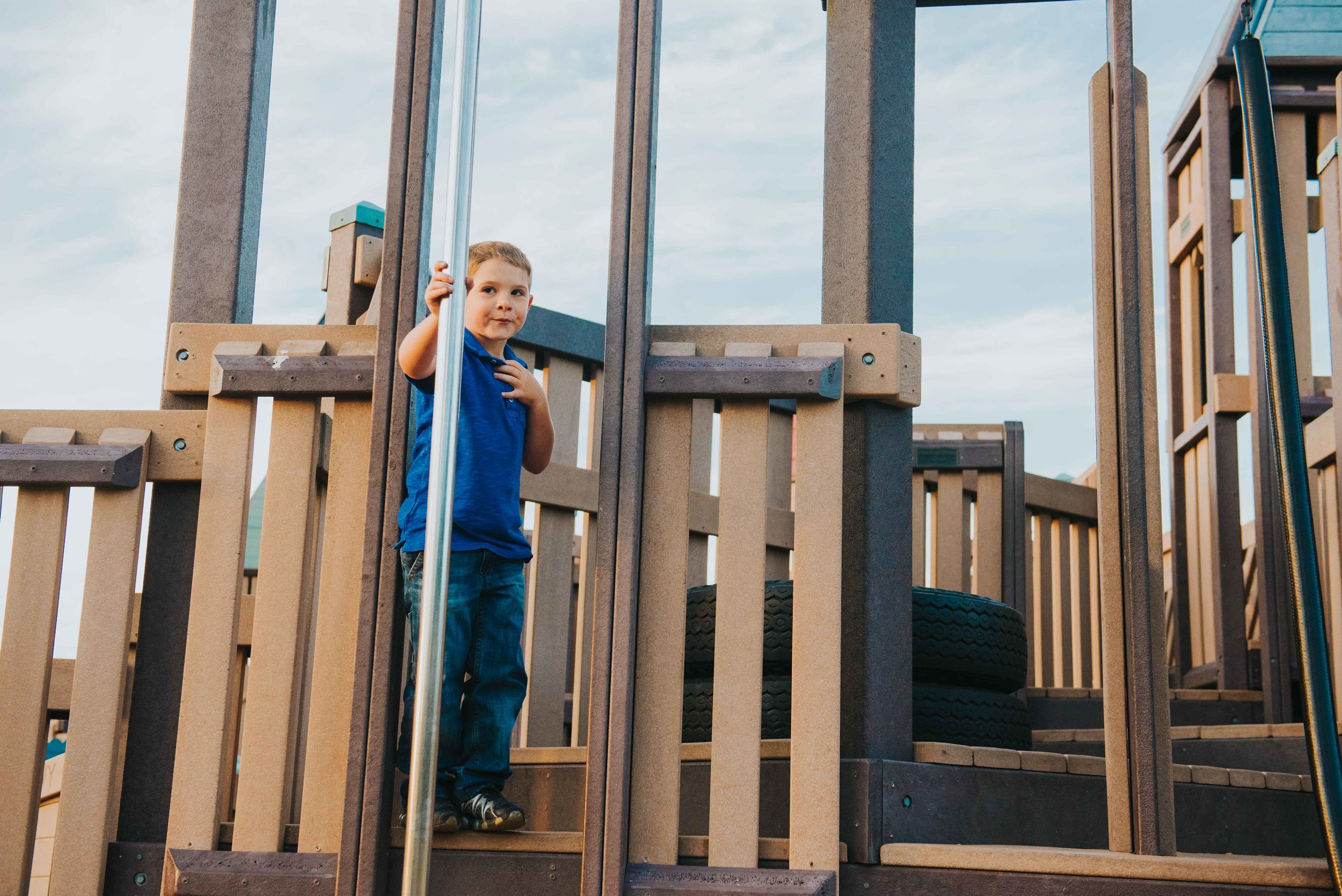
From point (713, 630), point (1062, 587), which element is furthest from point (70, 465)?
point (1062, 587)

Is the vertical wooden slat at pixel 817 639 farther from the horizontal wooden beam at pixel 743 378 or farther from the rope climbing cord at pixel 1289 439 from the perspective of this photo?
the rope climbing cord at pixel 1289 439

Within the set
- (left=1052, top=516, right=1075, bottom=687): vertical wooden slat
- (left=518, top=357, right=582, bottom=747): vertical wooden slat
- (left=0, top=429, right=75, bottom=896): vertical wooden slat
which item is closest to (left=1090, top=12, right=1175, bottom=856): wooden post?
(left=518, top=357, right=582, bottom=747): vertical wooden slat

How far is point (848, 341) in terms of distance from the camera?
7.98ft

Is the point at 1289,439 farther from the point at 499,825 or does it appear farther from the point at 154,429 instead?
the point at 154,429

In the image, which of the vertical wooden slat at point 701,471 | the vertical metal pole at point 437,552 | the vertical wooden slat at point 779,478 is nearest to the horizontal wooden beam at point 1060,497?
the vertical wooden slat at point 779,478

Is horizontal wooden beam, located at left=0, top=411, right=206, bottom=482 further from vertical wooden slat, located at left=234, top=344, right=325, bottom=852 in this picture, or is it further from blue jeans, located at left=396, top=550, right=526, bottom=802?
blue jeans, located at left=396, top=550, right=526, bottom=802

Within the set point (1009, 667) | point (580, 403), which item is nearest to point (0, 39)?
point (580, 403)

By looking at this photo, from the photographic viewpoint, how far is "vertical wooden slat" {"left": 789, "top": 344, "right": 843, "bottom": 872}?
2.20 meters

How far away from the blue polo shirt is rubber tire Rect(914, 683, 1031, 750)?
101 centimetres

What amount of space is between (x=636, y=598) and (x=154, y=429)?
1.05m

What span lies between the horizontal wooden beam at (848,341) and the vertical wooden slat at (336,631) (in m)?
0.60

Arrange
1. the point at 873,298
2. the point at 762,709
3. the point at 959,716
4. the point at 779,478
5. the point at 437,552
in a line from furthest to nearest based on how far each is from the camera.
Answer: the point at 779,478
the point at 959,716
the point at 762,709
the point at 873,298
the point at 437,552

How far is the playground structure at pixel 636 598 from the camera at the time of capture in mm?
2209

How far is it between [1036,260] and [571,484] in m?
2.30
